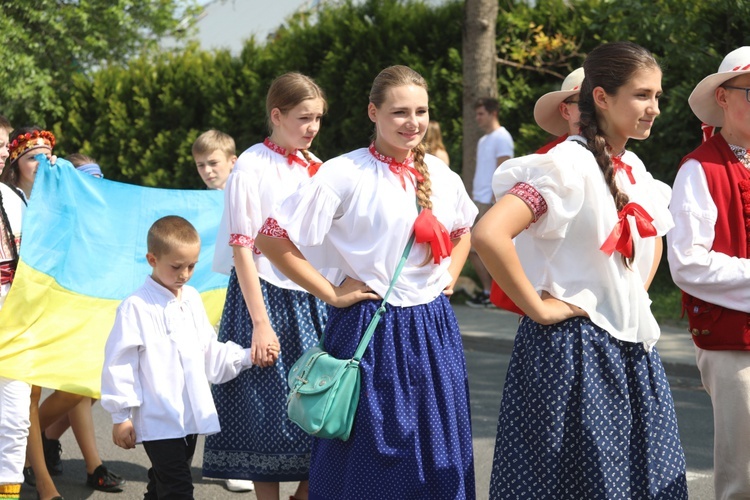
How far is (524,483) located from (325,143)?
12.7 metres

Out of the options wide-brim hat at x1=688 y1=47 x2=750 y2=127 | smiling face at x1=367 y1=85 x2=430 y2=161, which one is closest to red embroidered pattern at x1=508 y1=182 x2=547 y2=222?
smiling face at x1=367 y1=85 x2=430 y2=161

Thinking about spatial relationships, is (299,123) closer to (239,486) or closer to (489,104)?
(239,486)

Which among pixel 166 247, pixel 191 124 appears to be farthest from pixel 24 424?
pixel 191 124

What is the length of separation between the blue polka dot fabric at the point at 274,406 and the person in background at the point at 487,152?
7249 millimetres

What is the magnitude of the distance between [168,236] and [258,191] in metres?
0.44

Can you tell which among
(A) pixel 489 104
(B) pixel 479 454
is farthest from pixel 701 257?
(A) pixel 489 104

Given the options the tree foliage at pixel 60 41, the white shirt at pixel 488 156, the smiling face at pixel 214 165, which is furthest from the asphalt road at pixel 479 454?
the tree foliage at pixel 60 41

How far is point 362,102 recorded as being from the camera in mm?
15344

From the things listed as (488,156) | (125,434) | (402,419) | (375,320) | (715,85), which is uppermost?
(488,156)

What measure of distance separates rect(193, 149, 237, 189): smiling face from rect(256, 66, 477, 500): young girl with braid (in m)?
2.40

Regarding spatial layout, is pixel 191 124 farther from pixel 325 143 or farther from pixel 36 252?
pixel 36 252

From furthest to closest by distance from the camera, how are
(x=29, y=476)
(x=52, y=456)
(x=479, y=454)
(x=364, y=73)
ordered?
(x=364, y=73) → (x=479, y=454) → (x=52, y=456) → (x=29, y=476)

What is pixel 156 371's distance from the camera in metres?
4.61

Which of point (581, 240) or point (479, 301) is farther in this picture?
point (479, 301)
